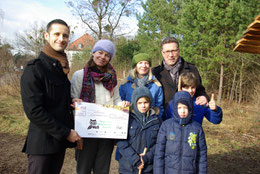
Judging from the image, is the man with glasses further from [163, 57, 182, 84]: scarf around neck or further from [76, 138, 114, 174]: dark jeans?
[76, 138, 114, 174]: dark jeans

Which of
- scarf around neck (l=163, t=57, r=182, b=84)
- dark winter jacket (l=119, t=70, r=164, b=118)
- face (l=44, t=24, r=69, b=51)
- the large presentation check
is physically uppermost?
face (l=44, t=24, r=69, b=51)

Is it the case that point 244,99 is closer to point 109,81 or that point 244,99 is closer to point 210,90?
point 210,90

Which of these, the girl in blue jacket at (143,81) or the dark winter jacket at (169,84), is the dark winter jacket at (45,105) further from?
the dark winter jacket at (169,84)

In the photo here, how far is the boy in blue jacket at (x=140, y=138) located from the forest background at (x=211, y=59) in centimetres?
305

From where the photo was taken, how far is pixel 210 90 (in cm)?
1622

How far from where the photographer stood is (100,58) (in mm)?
2707

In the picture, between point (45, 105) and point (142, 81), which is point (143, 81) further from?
point (45, 105)

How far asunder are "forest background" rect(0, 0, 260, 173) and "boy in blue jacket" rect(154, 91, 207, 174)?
9.77 feet

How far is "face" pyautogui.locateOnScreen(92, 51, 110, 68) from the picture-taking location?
8.88 ft

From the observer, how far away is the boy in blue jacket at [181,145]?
7.53 ft

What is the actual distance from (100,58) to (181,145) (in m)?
1.54

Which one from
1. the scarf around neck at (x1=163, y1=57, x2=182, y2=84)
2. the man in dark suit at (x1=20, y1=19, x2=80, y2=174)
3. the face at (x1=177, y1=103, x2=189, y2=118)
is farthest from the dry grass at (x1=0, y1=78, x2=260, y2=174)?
the face at (x1=177, y1=103, x2=189, y2=118)

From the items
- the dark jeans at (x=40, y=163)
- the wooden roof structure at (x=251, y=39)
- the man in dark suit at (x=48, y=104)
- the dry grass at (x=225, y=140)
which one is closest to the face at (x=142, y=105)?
the man in dark suit at (x=48, y=104)

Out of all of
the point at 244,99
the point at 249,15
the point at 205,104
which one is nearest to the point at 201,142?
the point at 205,104
